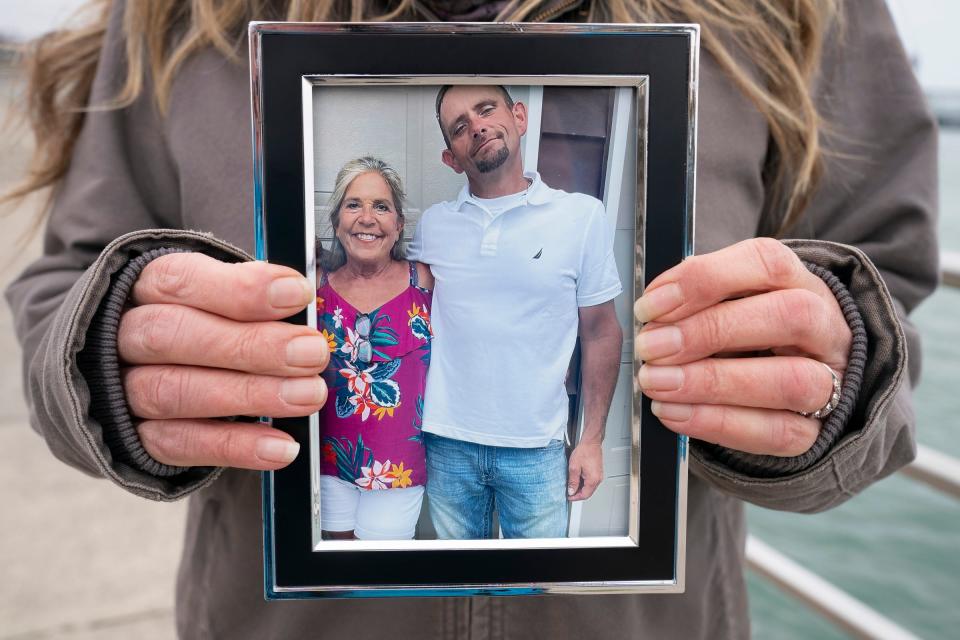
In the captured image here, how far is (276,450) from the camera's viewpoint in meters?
0.57

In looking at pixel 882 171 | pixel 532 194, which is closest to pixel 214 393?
pixel 532 194

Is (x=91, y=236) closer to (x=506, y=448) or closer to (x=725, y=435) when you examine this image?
(x=506, y=448)

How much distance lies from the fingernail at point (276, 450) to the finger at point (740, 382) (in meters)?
0.27

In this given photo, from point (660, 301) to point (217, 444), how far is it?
357 mm

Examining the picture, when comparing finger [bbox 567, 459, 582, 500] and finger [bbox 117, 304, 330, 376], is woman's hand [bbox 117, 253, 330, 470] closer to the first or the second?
finger [bbox 117, 304, 330, 376]

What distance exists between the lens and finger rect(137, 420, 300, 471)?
1.86 ft

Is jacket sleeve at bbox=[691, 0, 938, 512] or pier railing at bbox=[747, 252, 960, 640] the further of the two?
pier railing at bbox=[747, 252, 960, 640]

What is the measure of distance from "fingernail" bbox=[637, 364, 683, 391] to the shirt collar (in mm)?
153

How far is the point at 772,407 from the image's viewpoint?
580 millimetres

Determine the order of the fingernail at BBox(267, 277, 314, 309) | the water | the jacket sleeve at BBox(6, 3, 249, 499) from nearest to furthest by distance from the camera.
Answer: the fingernail at BBox(267, 277, 314, 309), the jacket sleeve at BBox(6, 3, 249, 499), the water

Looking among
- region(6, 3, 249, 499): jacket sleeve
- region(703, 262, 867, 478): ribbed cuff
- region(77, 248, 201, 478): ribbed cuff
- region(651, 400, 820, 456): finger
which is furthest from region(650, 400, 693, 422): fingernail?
region(6, 3, 249, 499): jacket sleeve

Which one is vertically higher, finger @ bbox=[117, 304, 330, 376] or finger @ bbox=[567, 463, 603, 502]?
finger @ bbox=[117, 304, 330, 376]

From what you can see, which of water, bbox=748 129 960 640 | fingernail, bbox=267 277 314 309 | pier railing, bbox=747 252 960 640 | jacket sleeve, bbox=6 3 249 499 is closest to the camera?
fingernail, bbox=267 277 314 309

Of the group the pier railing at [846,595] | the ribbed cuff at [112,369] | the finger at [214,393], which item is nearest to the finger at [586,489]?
the finger at [214,393]
